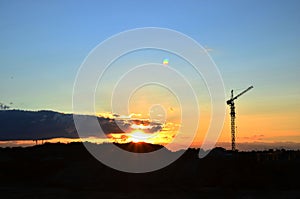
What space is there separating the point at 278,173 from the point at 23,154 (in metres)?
84.6

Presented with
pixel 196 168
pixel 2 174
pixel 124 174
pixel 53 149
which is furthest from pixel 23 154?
pixel 196 168

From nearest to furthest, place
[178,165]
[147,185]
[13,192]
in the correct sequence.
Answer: [13,192] < [147,185] < [178,165]

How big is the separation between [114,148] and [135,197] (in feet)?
258

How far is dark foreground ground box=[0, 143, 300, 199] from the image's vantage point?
58.9m

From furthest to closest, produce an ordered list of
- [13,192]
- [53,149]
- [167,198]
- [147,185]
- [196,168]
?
[53,149] → [196,168] → [147,185] → [13,192] → [167,198]

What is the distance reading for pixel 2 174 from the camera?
86.1 m

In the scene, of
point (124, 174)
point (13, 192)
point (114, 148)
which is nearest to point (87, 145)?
point (114, 148)

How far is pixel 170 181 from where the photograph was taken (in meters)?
71.8

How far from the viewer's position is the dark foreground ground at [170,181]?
193 ft

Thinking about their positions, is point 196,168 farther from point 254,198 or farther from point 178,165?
point 254,198

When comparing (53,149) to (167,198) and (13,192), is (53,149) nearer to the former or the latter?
(13,192)

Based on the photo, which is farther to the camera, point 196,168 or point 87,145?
point 87,145

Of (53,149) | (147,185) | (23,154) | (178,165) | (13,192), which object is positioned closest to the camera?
(13,192)

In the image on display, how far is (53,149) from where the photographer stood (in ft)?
492
